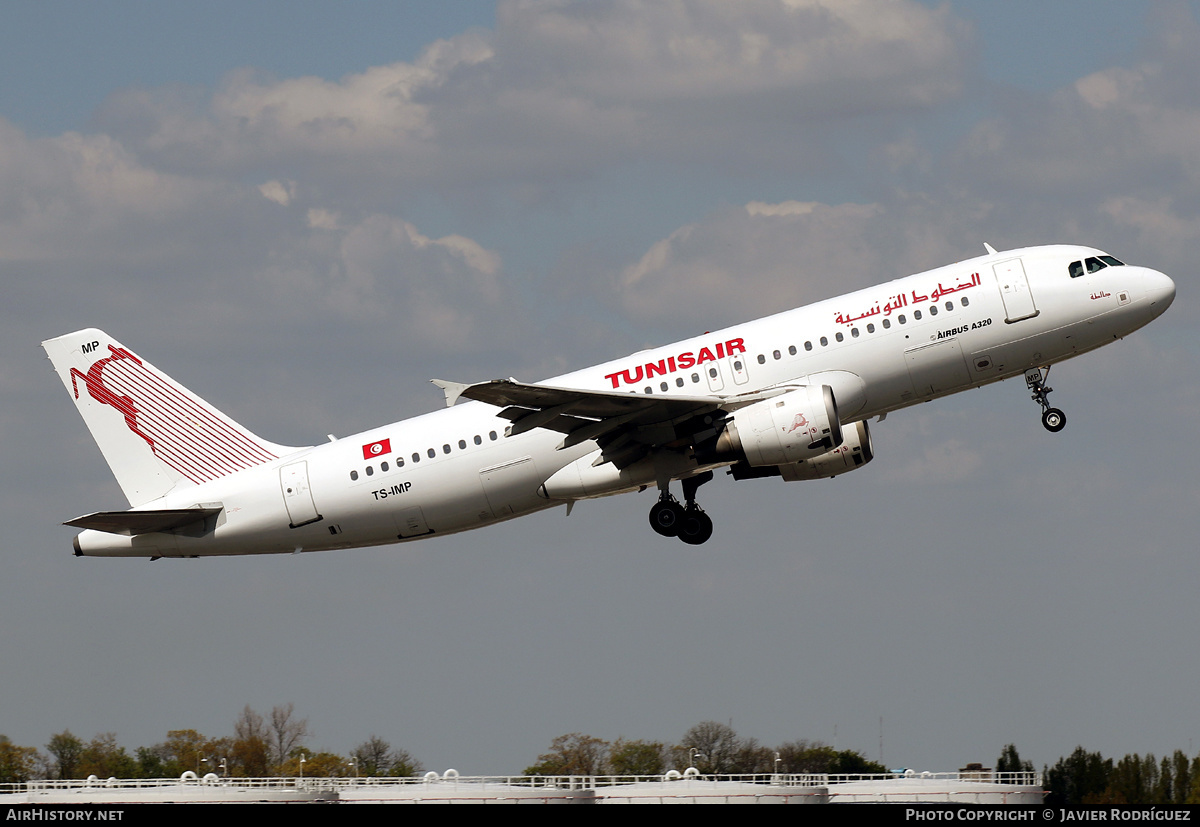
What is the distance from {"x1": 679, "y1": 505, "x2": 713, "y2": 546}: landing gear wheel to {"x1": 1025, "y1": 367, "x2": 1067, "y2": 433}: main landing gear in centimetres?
1050

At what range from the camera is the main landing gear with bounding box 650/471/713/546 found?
4488 centimetres

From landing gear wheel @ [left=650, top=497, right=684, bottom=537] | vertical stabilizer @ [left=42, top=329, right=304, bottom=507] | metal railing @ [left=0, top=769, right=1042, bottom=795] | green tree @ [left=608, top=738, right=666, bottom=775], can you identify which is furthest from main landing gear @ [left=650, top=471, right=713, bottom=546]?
green tree @ [left=608, top=738, right=666, bottom=775]

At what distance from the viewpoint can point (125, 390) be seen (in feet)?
160

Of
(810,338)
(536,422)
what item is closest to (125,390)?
(536,422)

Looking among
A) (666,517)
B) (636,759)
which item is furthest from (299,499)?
(636,759)

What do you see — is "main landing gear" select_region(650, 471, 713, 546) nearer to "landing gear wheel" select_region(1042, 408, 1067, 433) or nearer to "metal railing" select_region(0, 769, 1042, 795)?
"landing gear wheel" select_region(1042, 408, 1067, 433)

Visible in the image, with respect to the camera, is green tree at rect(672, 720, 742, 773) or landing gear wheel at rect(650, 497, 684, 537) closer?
landing gear wheel at rect(650, 497, 684, 537)

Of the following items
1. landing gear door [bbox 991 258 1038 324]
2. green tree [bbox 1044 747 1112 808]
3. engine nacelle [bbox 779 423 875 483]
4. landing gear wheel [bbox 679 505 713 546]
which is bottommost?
green tree [bbox 1044 747 1112 808]

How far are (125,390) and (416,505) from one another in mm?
11922

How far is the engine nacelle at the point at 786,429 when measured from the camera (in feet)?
132

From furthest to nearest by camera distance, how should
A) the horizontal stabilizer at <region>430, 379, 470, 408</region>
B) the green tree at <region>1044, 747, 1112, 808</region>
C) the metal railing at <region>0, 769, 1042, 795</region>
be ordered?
the green tree at <region>1044, 747, 1112, 808</region> → the metal railing at <region>0, 769, 1042, 795</region> → the horizontal stabilizer at <region>430, 379, 470, 408</region>

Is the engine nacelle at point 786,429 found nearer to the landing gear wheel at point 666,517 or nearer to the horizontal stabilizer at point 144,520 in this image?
the landing gear wheel at point 666,517

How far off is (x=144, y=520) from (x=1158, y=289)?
3132cm
